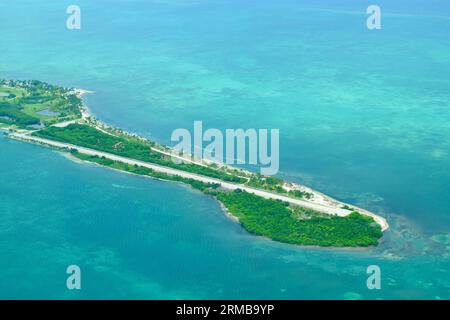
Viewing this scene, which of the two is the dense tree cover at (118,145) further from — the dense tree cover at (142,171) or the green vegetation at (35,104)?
the green vegetation at (35,104)

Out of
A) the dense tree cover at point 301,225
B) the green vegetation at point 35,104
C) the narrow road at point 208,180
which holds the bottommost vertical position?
the dense tree cover at point 301,225

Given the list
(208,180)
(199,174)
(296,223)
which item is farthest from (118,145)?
(296,223)

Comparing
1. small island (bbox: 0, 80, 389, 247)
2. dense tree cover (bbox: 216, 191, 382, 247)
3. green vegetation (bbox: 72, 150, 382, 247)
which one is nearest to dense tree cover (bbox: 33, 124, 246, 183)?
small island (bbox: 0, 80, 389, 247)

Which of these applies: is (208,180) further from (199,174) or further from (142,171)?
(142,171)

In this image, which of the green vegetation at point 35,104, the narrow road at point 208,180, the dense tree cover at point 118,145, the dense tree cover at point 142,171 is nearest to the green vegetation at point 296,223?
the narrow road at point 208,180

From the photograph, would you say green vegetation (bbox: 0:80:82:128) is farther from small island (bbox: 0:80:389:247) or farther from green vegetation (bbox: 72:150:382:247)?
green vegetation (bbox: 72:150:382:247)

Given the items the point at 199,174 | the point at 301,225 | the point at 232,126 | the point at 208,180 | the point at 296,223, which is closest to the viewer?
the point at 301,225

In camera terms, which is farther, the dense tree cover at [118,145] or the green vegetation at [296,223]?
the dense tree cover at [118,145]
